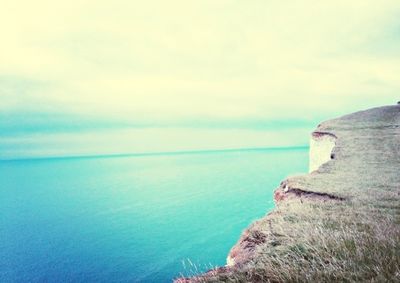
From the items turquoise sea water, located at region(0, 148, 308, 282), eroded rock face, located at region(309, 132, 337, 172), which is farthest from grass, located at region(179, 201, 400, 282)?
eroded rock face, located at region(309, 132, 337, 172)

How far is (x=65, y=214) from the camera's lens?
3760 inches

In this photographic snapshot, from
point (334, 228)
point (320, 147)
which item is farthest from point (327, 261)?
point (320, 147)

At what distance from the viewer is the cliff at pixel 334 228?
650cm

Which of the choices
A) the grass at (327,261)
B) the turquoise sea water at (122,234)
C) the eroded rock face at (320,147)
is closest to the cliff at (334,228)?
the grass at (327,261)

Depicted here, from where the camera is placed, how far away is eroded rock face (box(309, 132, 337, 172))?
39.2m

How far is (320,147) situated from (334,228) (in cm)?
3139

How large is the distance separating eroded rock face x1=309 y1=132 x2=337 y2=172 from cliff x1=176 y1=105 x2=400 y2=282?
447 centimetres

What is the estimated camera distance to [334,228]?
10.8 m

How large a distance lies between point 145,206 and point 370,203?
88.2 m

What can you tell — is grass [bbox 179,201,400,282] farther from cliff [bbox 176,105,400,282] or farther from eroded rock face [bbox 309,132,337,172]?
eroded rock face [bbox 309,132,337,172]

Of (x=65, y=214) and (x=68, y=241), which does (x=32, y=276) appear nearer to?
(x=68, y=241)

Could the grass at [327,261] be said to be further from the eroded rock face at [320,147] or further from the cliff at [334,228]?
the eroded rock face at [320,147]

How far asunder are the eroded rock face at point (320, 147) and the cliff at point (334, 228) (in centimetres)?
447

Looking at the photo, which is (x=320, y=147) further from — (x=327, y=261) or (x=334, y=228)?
(x=327, y=261)
